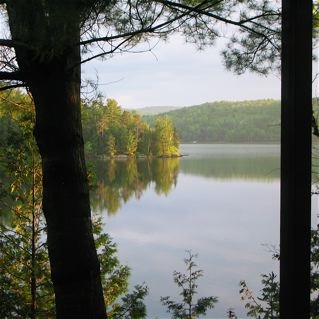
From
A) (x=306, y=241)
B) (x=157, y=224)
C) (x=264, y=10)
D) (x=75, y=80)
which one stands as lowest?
(x=157, y=224)

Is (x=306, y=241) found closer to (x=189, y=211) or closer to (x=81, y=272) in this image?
(x=81, y=272)

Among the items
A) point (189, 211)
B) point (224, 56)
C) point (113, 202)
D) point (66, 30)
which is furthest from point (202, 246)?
point (66, 30)

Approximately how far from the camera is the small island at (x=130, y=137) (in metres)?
4.45

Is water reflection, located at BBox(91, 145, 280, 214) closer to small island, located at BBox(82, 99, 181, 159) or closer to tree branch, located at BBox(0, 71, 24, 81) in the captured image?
small island, located at BBox(82, 99, 181, 159)

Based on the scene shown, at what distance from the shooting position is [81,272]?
4.75 ft

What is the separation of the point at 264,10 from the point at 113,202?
1020 centimetres

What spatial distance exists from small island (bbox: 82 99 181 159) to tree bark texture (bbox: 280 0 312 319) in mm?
2062

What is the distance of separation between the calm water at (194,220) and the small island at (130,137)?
555mm

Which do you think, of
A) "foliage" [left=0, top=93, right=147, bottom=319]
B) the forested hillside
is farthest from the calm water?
"foliage" [left=0, top=93, right=147, bottom=319]

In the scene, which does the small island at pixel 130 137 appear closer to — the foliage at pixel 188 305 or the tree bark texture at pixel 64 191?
the tree bark texture at pixel 64 191

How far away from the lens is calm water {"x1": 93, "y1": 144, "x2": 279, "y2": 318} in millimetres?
7801

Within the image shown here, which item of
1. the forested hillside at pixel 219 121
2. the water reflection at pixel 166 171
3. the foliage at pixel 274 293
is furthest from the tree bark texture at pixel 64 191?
the water reflection at pixel 166 171

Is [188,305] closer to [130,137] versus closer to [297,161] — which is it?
[297,161]

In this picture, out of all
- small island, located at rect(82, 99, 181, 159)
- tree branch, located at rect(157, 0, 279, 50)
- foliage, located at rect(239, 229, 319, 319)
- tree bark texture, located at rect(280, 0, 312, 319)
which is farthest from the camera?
small island, located at rect(82, 99, 181, 159)
